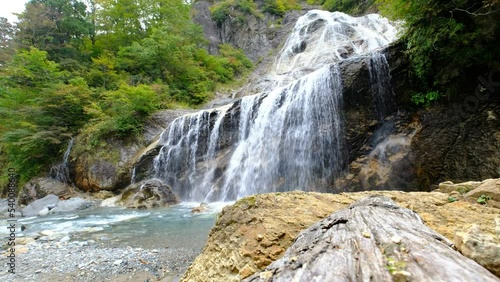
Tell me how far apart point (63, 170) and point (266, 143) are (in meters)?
10.4

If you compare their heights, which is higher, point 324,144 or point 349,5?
point 349,5

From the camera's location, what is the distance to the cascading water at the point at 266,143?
719cm

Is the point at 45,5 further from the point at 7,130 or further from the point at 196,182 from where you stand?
the point at 196,182

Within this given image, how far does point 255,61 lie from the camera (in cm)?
2406

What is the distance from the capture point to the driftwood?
0.76 meters

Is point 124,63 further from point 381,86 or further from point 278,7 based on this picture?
point 278,7

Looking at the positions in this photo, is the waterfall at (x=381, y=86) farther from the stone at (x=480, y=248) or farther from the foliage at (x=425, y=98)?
the stone at (x=480, y=248)

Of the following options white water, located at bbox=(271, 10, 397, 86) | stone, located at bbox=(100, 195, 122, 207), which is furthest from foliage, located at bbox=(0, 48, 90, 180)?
white water, located at bbox=(271, 10, 397, 86)

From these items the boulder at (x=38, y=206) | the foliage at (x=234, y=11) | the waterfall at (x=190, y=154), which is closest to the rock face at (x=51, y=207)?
the boulder at (x=38, y=206)

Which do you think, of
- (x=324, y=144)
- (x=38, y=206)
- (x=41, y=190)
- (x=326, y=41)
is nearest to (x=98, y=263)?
(x=324, y=144)

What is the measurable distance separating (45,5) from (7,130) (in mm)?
10404

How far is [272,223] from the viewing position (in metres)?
1.98

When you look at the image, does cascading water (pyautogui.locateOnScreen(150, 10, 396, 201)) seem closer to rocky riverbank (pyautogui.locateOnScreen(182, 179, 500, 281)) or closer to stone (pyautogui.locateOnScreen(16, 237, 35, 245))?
rocky riverbank (pyautogui.locateOnScreen(182, 179, 500, 281))

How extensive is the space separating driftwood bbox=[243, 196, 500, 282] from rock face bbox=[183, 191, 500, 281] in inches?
24.0
